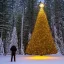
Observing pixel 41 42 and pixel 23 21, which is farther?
pixel 23 21

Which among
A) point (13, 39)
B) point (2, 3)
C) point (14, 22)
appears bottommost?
point (13, 39)

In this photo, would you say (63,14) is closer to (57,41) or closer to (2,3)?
(57,41)

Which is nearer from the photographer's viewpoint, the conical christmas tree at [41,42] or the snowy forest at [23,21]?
the conical christmas tree at [41,42]

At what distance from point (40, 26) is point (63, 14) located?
3.53 metres

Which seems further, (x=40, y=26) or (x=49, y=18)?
(x=49, y=18)

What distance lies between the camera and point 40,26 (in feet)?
68.4

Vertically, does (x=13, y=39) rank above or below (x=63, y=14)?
below

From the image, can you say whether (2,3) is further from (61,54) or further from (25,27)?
(61,54)

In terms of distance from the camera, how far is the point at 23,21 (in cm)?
2288

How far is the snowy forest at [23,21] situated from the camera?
22.7 meters

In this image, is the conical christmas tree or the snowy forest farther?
the snowy forest

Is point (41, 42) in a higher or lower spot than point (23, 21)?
lower

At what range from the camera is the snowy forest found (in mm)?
22688

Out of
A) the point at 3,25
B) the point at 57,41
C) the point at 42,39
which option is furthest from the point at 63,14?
the point at 3,25
